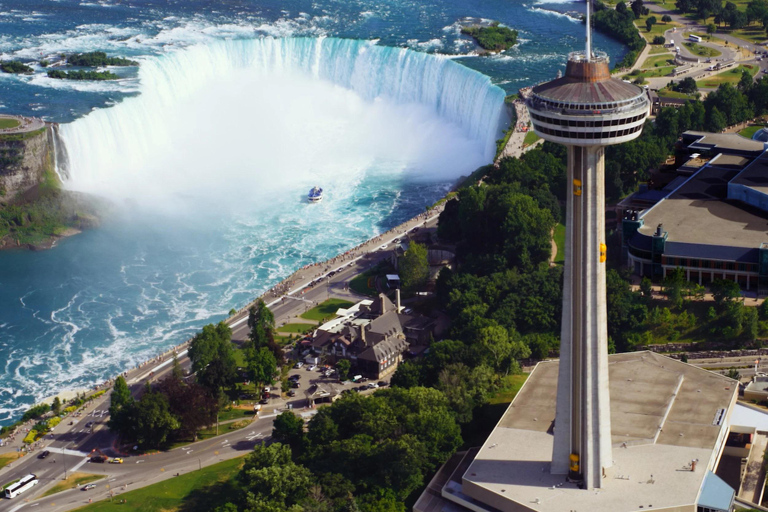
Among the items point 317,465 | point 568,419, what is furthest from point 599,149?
point 317,465

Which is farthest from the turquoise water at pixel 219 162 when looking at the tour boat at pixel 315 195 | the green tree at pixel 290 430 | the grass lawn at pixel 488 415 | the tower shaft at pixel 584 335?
the tower shaft at pixel 584 335

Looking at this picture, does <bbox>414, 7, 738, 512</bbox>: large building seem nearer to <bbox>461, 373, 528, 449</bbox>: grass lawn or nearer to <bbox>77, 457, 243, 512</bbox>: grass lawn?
<bbox>461, 373, 528, 449</bbox>: grass lawn

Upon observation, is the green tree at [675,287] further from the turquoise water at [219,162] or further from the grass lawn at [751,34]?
the grass lawn at [751,34]

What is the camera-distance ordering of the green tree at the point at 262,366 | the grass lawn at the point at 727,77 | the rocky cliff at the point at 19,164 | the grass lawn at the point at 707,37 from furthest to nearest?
the grass lawn at the point at 707,37, the grass lawn at the point at 727,77, the rocky cliff at the point at 19,164, the green tree at the point at 262,366

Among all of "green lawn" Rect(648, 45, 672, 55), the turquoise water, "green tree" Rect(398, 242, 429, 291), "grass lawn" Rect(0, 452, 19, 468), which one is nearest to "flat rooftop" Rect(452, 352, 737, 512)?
"green tree" Rect(398, 242, 429, 291)

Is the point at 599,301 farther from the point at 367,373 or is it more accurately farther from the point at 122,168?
the point at 122,168
